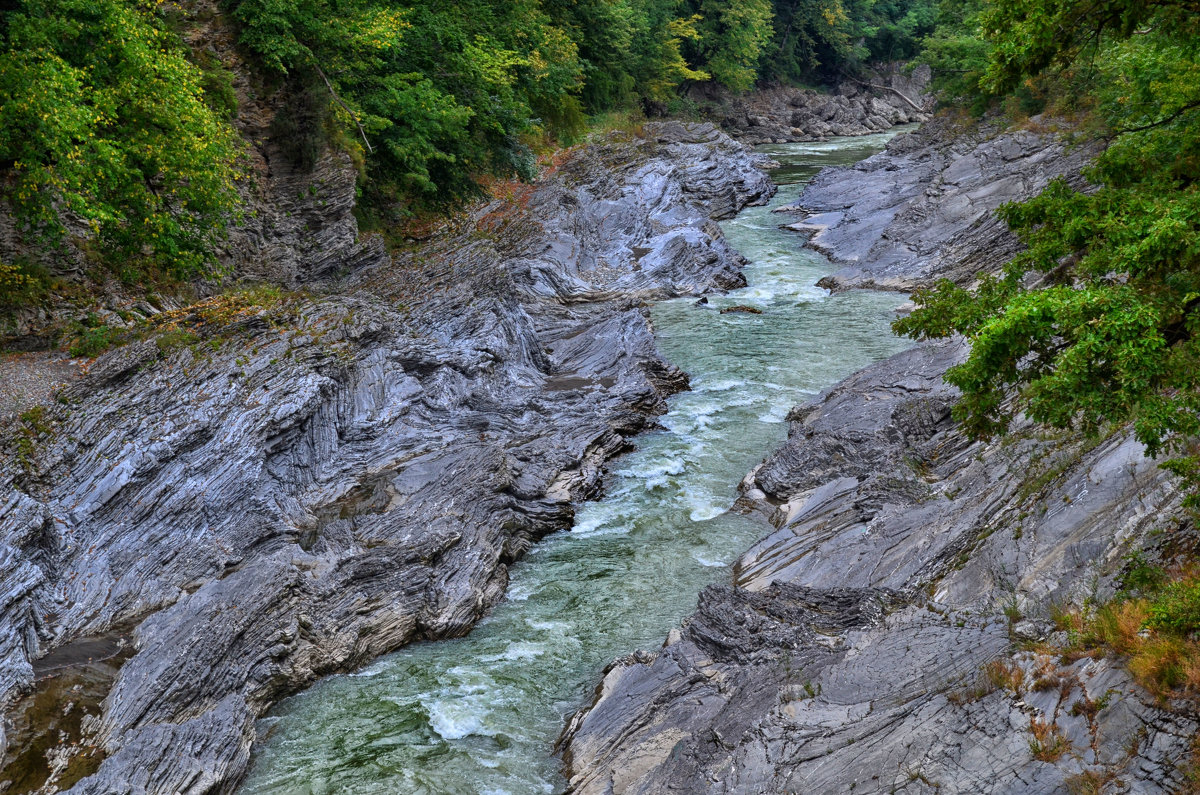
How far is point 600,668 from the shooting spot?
13.5 metres

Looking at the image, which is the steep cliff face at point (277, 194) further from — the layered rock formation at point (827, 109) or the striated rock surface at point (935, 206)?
the layered rock formation at point (827, 109)

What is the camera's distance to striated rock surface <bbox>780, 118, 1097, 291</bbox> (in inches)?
1246

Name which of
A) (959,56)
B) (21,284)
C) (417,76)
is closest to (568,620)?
(21,284)

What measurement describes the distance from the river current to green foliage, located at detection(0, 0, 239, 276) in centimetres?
1120

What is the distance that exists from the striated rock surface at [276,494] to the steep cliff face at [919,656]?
490cm

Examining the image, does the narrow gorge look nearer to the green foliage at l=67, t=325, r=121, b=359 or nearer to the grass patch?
the grass patch

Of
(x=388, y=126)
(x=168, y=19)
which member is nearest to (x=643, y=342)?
(x=388, y=126)

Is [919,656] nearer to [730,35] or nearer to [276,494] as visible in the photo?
[276,494]

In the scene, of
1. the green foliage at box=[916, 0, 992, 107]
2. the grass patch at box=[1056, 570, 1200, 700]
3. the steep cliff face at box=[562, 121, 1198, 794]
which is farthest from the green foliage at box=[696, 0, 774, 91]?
the grass patch at box=[1056, 570, 1200, 700]

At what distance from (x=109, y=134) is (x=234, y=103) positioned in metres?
6.60

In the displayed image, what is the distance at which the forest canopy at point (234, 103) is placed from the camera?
17.1 m

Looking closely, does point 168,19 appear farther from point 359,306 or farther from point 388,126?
point 359,306

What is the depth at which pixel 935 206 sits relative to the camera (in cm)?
3603

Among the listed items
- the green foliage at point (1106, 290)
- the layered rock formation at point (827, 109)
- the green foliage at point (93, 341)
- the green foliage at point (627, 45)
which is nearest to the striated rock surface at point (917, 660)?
the green foliage at point (1106, 290)
